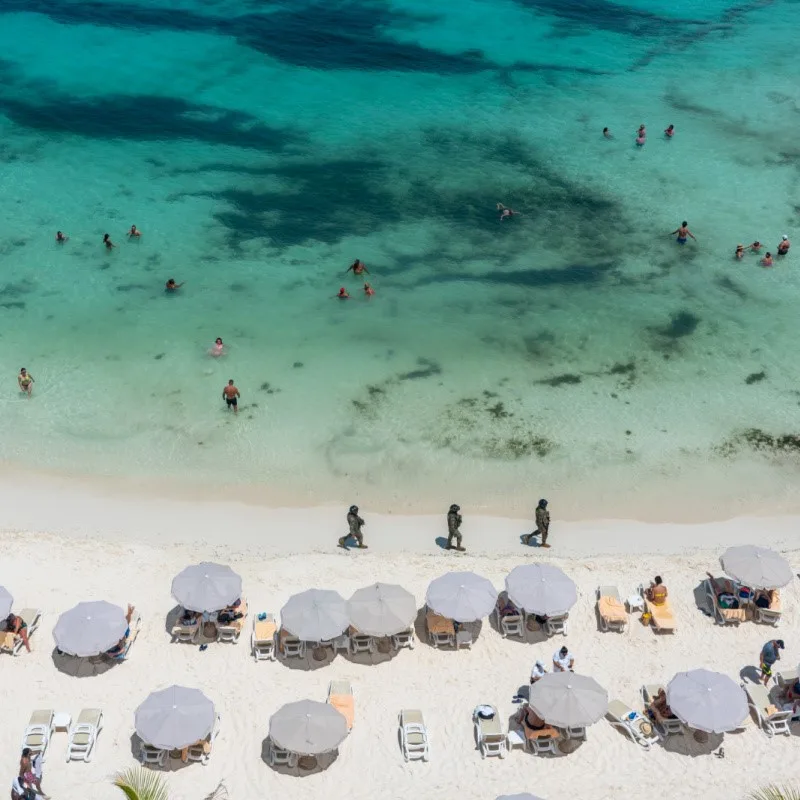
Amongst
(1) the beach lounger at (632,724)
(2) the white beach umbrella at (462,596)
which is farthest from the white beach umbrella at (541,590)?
(1) the beach lounger at (632,724)

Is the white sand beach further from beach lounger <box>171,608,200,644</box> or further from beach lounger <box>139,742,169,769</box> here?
A: beach lounger <box>139,742,169,769</box>

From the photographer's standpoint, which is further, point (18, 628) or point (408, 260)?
point (408, 260)

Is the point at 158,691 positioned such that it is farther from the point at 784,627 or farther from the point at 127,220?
the point at 127,220

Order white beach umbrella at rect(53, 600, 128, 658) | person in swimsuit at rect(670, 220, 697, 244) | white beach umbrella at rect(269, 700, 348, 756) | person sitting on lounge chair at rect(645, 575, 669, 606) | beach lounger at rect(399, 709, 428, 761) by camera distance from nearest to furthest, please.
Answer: white beach umbrella at rect(269, 700, 348, 756)
beach lounger at rect(399, 709, 428, 761)
white beach umbrella at rect(53, 600, 128, 658)
person sitting on lounge chair at rect(645, 575, 669, 606)
person in swimsuit at rect(670, 220, 697, 244)

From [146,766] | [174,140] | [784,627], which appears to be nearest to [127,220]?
[174,140]

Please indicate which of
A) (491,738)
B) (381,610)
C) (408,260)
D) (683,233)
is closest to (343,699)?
(381,610)

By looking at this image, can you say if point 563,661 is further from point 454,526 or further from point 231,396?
point 231,396

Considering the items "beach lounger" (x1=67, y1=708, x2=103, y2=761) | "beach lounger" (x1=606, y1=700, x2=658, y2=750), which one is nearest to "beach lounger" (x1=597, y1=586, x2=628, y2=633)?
"beach lounger" (x1=606, y1=700, x2=658, y2=750)
